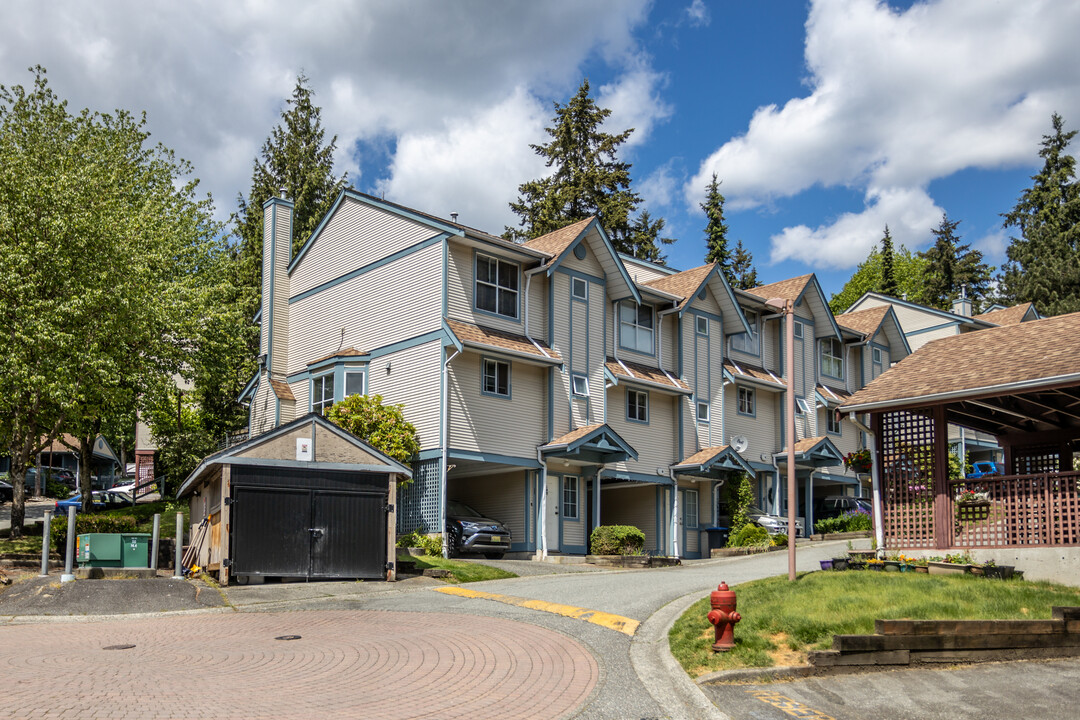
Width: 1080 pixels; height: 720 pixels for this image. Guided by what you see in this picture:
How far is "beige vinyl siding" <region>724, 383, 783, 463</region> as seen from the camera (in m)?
36.3

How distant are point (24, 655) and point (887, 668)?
1017 centimetres

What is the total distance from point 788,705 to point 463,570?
13.2 metres

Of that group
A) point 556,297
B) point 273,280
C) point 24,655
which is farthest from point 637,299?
point 24,655

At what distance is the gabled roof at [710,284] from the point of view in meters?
34.7

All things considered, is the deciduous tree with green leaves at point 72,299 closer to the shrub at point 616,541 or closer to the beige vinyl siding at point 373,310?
the beige vinyl siding at point 373,310

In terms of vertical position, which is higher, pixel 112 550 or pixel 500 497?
pixel 500 497

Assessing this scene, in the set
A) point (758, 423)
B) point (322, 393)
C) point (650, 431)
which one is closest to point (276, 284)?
point (322, 393)

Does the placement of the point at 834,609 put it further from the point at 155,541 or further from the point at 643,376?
the point at 643,376

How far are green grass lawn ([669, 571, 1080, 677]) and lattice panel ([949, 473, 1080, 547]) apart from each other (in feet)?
3.83

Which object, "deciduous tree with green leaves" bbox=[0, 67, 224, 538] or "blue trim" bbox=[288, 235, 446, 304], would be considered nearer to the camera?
"deciduous tree with green leaves" bbox=[0, 67, 224, 538]

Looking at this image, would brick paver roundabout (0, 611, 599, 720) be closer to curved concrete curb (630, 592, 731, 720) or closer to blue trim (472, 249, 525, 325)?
curved concrete curb (630, 592, 731, 720)

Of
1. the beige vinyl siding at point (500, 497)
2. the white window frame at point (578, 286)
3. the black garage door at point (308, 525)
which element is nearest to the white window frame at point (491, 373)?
the beige vinyl siding at point (500, 497)

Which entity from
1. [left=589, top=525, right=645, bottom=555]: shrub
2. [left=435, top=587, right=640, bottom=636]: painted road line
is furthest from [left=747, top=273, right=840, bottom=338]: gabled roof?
[left=435, top=587, right=640, bottom=636]: painted road line

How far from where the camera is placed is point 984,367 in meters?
17.9
